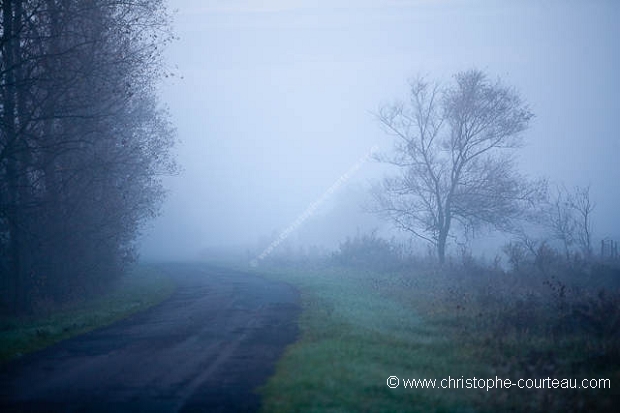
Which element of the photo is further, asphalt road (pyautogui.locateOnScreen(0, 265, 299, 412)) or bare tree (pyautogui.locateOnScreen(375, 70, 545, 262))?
bare tree (pyautogui.locateOnScreen(375, 70, 545, 262))

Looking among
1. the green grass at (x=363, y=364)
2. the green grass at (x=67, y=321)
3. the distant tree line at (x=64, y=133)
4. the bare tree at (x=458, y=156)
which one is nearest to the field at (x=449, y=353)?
Answer: the green grass at (x=363, y=364)

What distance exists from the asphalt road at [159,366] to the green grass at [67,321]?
0.73 meters

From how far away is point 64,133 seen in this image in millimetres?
19156

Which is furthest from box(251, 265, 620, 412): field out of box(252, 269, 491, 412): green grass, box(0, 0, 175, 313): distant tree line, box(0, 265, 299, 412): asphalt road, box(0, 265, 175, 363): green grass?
box(0, 0, 175, 313): distant tree line

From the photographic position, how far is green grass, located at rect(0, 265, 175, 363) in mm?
11688

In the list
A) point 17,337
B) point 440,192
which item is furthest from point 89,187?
point 440,192

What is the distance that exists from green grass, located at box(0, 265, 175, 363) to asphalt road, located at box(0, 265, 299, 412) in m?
0.73

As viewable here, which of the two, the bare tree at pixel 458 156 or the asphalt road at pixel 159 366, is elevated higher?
the bare tree at pixel 458 156

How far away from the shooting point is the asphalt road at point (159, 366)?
24.2ft

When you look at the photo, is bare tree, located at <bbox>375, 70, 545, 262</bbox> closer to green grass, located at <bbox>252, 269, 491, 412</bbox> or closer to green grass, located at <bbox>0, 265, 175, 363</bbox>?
green grass, located at <bbox>252, 269, 491, 412</bbox>

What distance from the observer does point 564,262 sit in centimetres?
A: 2588

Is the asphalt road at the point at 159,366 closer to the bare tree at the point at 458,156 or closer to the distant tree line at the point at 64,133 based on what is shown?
the distant tree line at the point at 64,133

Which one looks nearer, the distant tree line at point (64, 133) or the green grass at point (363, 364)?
the green grass at point (363, 364)

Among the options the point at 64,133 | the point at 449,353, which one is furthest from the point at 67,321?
the point at 449,353
